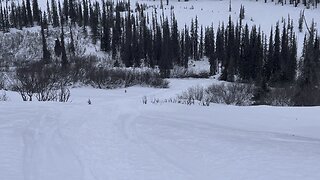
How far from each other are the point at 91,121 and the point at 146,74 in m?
43.0

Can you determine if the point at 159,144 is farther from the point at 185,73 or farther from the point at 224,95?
the point at 185,73

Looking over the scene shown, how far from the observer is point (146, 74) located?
55.0m

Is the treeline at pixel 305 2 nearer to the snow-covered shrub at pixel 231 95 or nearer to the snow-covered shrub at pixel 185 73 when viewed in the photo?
the snow-covered shrub at pixel 185 73

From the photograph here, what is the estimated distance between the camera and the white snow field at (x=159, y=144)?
765 cm

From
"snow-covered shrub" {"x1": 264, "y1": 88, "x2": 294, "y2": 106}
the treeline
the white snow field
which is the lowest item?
"snow-covered shrub" {"x1": 264, "y1": 88, "x2": 294, "y2": 106}

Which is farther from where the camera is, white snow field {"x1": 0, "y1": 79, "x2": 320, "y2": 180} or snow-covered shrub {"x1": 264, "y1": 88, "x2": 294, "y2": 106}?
snow-covered shrub {"x1": 264, "y1": 88, "x2": 294, "y2": 106}

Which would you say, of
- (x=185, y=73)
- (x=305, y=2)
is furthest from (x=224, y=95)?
(x=305, y=2)

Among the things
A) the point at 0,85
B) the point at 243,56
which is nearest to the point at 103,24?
the point at 243,56

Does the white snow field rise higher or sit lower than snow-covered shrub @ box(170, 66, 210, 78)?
higher

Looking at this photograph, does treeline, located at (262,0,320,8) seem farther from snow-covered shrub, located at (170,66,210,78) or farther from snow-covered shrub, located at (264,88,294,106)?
snow-covered shrub, located at (264,88,294,106)

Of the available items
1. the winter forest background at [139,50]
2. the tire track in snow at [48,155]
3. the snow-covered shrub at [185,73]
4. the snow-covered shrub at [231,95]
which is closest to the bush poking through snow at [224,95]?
the snow-covered shrub at [231,95]

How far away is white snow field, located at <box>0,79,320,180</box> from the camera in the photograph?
25.1ft

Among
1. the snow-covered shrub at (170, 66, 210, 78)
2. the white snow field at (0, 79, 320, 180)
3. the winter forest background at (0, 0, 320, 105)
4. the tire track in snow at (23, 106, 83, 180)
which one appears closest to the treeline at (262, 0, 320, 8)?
the winter forest background at (0, 0, 320, 105)

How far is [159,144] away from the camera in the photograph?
9.62m
